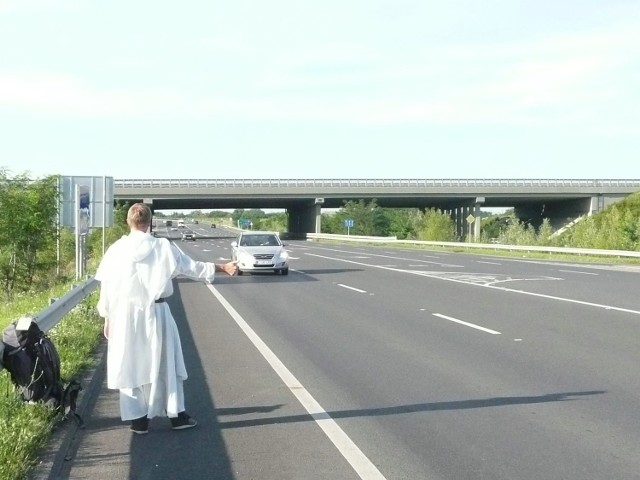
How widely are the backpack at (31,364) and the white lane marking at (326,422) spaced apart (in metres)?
2.01

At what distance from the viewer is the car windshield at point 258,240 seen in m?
29.4

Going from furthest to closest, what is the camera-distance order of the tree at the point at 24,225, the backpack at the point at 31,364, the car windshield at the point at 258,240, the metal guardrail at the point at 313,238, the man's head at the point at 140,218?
the car windshield at the point at 258,240, the tree at the point at 24,225, the metal guardrail at the point at 313,238, the backpack at the point at 31,364, the man's head at the point at 140,218

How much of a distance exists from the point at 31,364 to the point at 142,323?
103 centimetres

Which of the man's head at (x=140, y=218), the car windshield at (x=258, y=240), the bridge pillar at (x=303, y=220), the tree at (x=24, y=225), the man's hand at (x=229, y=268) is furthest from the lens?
the bridge pillar at (x=303, y=220)

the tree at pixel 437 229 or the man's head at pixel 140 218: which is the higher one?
the man's head at pixel 140 218

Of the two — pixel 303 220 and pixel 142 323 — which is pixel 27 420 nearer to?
pixel 142 323

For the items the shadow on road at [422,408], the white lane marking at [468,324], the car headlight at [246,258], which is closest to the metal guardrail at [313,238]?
the shadow on road at [422,408]

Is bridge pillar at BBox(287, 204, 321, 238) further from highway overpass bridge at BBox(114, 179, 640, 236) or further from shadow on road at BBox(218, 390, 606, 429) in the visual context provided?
shadow on road at BBox(218, 390, 606, 429)

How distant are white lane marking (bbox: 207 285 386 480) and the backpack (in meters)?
2.01

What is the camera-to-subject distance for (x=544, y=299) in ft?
62.2

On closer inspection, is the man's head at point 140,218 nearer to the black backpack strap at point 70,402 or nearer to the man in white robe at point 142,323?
the man in white robe at point 142,323

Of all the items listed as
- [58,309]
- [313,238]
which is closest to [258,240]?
[58,309]

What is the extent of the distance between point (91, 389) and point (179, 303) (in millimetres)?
10731

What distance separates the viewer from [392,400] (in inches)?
316
